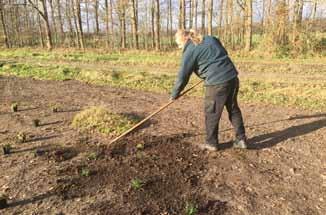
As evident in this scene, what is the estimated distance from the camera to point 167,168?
477cm

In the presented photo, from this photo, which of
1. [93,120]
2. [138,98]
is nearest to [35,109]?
[93,120]

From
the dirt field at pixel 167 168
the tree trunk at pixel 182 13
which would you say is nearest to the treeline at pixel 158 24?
the tree trunk at pixel 182 13

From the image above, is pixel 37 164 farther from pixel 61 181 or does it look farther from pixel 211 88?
pixel 211 88

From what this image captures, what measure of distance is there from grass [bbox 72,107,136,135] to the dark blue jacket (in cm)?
194

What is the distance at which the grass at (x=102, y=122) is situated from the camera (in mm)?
6332

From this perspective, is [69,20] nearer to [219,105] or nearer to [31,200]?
[219,105]

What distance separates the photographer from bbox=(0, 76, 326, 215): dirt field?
3.86 m

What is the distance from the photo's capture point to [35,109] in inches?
315

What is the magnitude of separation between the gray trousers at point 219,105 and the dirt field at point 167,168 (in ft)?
1.08

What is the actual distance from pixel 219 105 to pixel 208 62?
2.26 feet

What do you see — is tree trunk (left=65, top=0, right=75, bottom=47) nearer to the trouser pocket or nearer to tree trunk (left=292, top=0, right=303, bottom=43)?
tree trunk (left=292, top=0, right=303, bottom=43)

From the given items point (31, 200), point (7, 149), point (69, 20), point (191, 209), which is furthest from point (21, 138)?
point (69, 20)

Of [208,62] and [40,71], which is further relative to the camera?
[40,71]

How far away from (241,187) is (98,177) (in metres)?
1.90
